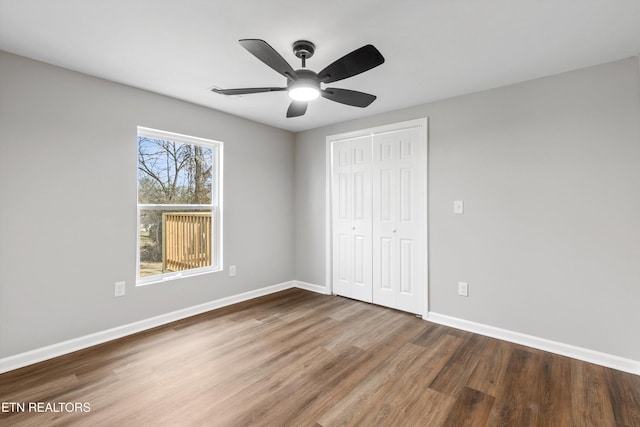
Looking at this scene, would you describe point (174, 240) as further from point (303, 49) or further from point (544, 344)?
point (544, 344)

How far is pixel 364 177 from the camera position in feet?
12.8

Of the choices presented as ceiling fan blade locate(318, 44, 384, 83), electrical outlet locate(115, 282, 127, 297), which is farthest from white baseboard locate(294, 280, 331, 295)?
ceiling fan blade locate(318, 44, 384, 83)

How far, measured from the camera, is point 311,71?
2016mm

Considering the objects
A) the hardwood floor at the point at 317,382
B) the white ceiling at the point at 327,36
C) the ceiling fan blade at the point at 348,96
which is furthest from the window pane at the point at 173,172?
the ceiling fan blade at the point at 348,96

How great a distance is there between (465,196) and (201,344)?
9.63 ft

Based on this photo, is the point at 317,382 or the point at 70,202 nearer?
the point at 317,382

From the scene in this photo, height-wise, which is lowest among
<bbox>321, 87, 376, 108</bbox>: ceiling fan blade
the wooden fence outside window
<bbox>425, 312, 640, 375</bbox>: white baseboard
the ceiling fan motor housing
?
<bbox>425, 312, 640, 375</bbox>: white baseboard

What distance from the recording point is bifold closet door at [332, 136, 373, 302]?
3904 millimetres

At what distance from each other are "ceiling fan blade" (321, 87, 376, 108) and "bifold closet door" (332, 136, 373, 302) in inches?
59.5

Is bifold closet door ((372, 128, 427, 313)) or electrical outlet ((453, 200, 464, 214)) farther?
bifold closet door ((372, 128, 427, 313))

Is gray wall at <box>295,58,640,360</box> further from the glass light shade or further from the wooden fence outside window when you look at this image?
the wooden fence outside window

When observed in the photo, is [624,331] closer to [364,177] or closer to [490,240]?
[490,240]

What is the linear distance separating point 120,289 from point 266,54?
101 inches

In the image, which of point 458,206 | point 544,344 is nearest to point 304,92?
point 458,206
